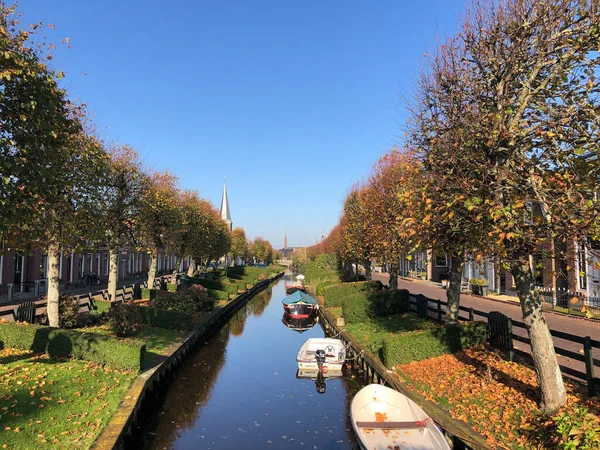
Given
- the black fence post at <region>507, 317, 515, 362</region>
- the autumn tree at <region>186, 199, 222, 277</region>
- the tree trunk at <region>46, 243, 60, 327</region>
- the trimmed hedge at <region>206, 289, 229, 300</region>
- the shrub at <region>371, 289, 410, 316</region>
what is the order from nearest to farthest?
the black fence post at <region>507, 317, 515, 362</region> < the tree trunk at <region>46, 243, 60, 327</region> < the shrub at <region>371, 289, 410, 316</region> < the trimmed hedge at <region>206, 289, 229, 300</region> < the autumn tree at <region>186, 199, 222, 277</region>

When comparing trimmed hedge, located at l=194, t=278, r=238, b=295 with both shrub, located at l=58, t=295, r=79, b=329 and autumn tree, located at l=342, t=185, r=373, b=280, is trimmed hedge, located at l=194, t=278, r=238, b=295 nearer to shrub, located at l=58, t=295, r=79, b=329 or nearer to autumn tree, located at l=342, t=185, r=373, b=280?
autumn tree, located at l=342, t=185, r=373, b=280

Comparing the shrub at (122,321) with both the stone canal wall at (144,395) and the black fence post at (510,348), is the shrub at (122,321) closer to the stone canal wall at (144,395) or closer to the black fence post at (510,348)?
the stone canal wall at (144,395)

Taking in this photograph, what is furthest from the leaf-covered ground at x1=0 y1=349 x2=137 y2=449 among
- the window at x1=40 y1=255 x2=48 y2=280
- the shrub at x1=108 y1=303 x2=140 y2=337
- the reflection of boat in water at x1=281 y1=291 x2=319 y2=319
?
the window at x1=40 y1=255 x2=48 y2=280

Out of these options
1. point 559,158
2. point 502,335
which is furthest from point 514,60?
point 502,335

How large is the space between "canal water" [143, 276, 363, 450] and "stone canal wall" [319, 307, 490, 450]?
88 centimetres

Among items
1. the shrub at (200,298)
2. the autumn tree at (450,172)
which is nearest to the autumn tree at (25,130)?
the autumn tree at (450,172)

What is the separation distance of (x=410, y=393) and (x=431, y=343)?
2.57 meters

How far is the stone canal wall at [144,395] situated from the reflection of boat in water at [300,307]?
8.06 m

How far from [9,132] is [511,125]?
35.5 ft

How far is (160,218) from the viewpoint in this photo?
26625 millimetres

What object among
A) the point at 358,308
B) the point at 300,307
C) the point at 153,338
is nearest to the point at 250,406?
the point at 153,338

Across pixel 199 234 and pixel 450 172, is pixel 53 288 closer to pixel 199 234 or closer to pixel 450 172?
pixel 450 172

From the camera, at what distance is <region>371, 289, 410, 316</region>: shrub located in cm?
2147

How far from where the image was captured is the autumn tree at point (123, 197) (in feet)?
69.1
